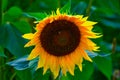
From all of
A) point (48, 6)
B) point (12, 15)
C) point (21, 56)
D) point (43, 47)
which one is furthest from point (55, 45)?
point (48, 6)

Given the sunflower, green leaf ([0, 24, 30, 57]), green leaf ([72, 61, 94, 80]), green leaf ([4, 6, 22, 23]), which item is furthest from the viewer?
green leaf ([4, 6, 22, 23])

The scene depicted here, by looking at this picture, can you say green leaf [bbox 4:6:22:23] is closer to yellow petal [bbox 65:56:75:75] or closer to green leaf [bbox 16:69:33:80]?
green leaf [bbox 16:69:33:80]

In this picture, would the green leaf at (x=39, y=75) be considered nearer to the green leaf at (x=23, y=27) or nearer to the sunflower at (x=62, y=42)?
the sunflower at (x=62, y=42)

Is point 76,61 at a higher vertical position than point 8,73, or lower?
higher

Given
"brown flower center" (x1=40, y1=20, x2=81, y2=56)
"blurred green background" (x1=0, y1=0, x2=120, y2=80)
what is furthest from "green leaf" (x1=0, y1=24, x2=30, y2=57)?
"brown flower center" (x1=40, y1=20, x2=81, y2=56)

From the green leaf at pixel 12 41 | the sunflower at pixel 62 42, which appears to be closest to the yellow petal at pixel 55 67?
the sunflower at pixel 62 42

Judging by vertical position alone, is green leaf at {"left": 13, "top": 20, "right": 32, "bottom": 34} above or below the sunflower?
below

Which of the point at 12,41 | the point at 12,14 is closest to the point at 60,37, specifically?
the point at 12,41

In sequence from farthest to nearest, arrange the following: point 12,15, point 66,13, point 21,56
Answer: point 12,15 → point 21,56 → point 66,13

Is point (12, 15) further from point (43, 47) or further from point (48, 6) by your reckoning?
point (43, 47)
